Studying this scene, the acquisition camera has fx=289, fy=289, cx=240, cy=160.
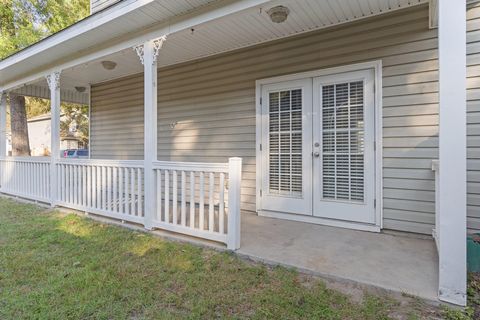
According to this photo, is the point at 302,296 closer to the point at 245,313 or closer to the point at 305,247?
the point at 245,313

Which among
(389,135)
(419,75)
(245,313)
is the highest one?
(419,75)

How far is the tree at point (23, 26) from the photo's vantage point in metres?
8.14

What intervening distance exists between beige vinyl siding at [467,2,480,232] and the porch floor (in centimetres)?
55

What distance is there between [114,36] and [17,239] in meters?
2.91

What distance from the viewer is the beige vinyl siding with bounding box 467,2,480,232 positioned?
3.00 m

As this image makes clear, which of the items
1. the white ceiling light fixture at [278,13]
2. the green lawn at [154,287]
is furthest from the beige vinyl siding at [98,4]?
the green lawn at [154,287]

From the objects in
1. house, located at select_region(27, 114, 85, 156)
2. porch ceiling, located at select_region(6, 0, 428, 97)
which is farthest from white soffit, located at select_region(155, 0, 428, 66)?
house, located at select_region(27, 114, 85, 156)

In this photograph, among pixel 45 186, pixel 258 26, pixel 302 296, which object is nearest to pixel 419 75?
pixel 258 26

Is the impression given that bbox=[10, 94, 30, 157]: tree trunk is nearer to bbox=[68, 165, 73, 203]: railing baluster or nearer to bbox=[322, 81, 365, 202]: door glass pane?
bbox=[68, 165, 73, 203]: railing baluster

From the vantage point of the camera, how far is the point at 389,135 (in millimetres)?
3445

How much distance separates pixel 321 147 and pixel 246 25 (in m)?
1.89

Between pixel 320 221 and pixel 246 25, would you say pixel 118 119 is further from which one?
pixel 320 221

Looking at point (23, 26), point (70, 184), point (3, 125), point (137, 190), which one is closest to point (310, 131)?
point (137, 190)

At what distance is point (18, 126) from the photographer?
8.17 meters
